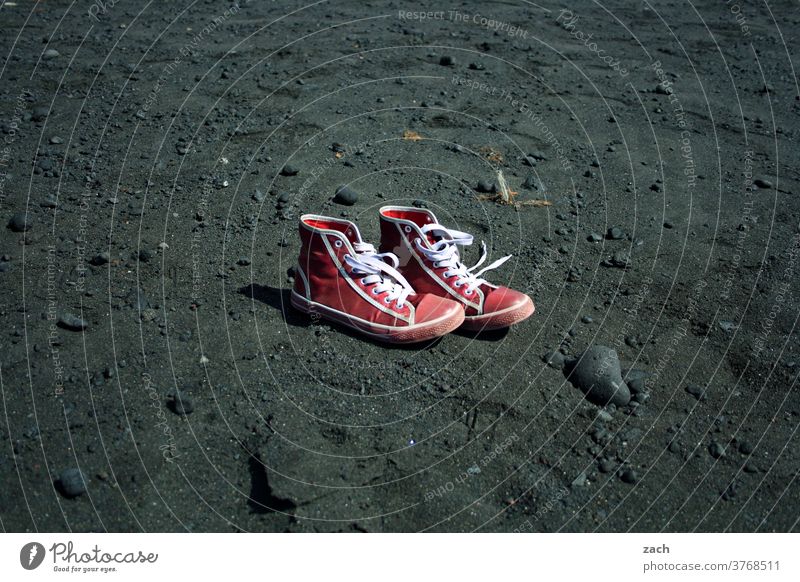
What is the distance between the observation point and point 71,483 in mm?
3207

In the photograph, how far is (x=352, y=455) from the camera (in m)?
3.52

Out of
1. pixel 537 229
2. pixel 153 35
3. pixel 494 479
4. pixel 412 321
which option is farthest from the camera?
pixel 153 35

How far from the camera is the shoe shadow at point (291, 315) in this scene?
13.7 ft

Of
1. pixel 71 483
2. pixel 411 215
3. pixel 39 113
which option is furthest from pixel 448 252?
pixel 39 113

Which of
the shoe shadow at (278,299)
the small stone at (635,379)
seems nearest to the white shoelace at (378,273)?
the shoe shadow at (278,299)

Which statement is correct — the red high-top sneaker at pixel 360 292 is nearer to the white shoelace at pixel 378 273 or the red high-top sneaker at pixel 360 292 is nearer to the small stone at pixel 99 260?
the white shoelace at pixel 378 273

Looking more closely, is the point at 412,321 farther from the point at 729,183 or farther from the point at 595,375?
the point at 729,183

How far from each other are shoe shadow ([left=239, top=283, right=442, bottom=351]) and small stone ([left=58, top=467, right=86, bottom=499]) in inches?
57.3

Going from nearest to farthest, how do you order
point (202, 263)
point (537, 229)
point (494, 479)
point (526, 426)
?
point (494, 479) → point (526, 426) → point (202, 263) → point (537, 229)

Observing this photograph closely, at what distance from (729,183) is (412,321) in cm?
365

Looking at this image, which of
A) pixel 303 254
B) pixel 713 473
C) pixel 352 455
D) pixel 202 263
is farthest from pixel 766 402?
pixel 202 263

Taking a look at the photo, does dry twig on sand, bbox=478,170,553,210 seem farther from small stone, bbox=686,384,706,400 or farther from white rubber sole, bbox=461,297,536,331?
small stone, bbox=686,384,706,400
